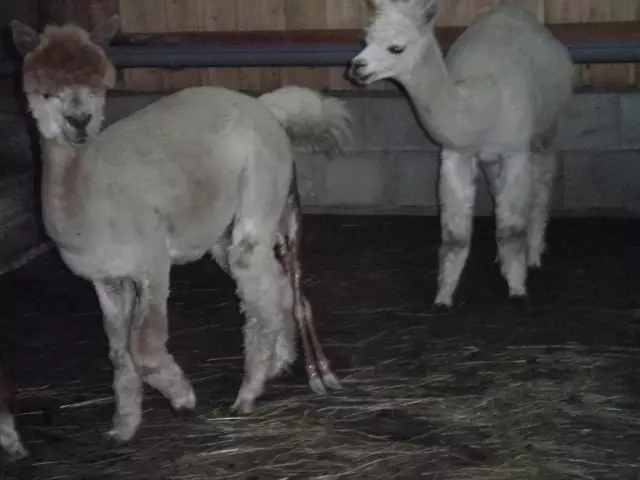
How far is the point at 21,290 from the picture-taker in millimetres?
5355

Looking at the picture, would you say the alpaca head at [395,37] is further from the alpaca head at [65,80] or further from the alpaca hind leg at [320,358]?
the alpaca head at [65,80]

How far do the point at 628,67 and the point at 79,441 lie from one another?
4.32 m

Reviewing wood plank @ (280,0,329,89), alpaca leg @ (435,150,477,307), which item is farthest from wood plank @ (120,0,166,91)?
alpaca leg @ (435,150,477,307)

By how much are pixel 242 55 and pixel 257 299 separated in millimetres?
2791

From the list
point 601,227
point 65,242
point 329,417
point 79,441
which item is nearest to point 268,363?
point 329,417

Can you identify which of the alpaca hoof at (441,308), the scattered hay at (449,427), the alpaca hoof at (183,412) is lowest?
the scattered hay at (449,427)

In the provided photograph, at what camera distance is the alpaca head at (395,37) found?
4195 millimetres

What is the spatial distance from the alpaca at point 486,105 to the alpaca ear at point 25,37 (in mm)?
1603

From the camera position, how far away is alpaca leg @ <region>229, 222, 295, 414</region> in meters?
3.55

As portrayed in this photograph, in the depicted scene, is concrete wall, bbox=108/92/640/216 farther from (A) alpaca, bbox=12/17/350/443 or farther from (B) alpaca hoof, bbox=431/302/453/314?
(A) alpaca, bbox=12/17/350/443

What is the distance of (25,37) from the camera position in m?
3.02

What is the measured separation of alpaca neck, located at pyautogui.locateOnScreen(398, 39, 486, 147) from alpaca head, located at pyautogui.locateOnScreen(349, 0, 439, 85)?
0.06 metres

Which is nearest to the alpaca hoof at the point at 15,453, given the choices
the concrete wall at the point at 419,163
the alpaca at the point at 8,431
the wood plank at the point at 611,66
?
the alpaca at the point at 8,431

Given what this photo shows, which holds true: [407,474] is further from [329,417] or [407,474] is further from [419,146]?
[419,146]
